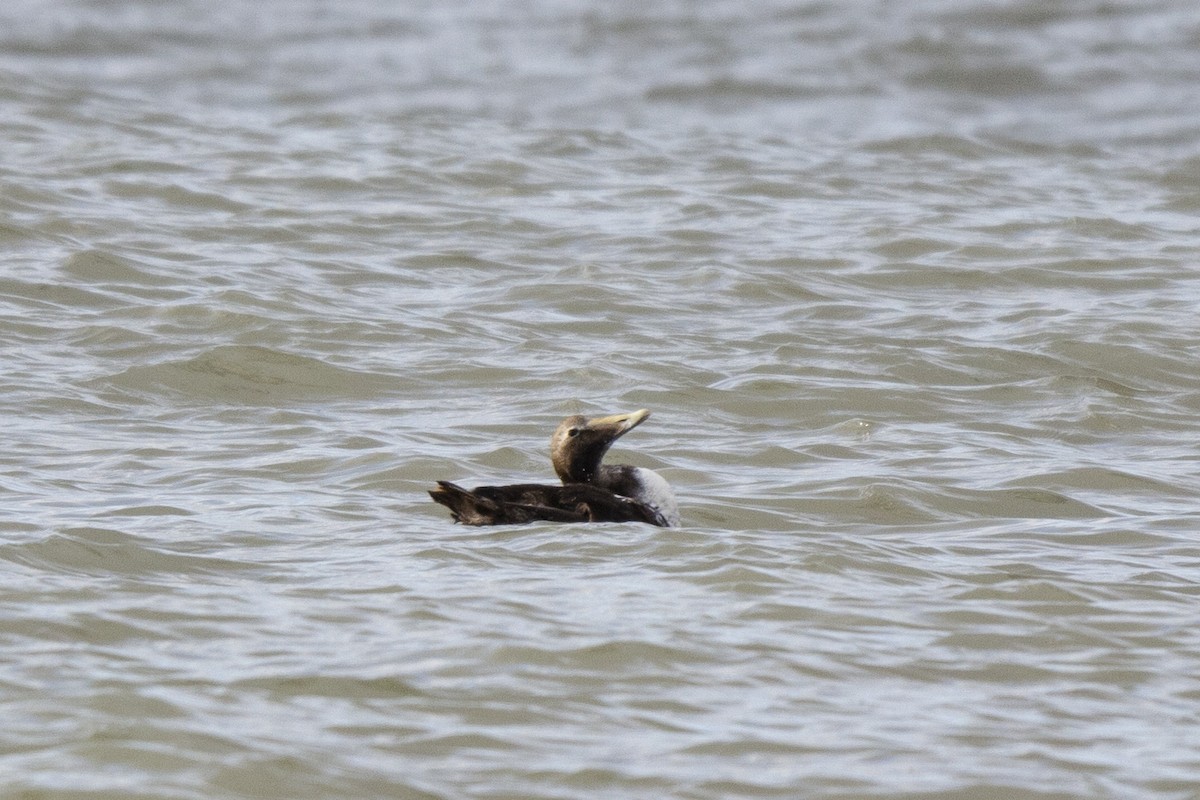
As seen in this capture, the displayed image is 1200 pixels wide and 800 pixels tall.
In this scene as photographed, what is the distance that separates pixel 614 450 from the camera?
9.91m

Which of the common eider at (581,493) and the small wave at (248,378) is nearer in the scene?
the common eider at (581,493)

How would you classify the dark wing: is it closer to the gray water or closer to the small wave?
the gray water

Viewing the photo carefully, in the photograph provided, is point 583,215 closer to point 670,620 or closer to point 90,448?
point 90,448

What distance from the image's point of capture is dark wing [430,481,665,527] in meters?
7.96

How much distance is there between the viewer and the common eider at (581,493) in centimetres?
801

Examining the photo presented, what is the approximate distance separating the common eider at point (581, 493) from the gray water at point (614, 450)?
16 centimetres

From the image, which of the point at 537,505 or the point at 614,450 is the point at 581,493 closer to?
the point at 537,505

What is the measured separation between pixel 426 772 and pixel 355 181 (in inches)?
460

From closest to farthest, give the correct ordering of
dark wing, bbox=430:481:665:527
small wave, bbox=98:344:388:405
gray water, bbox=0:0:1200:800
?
gray water, bbox=0:0:1200:800 → dark wing, bbox=430:481:665:527 → small wave, bbox=98:344:388:405

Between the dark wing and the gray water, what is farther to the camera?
the dark wing

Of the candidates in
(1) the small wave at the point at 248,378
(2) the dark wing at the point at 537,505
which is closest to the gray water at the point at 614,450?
(1) the small wave at the point at 248,378

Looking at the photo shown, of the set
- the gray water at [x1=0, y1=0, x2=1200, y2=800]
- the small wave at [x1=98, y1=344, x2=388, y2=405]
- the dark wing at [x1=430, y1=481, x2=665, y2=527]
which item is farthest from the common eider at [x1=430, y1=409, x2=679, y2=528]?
the small wave at [x1=98, y1=344, x2=388, y2=405]

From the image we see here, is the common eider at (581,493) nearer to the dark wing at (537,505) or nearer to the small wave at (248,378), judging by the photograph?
the dark wing at (537,505)

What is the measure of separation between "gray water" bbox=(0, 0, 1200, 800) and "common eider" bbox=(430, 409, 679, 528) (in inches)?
6.1
